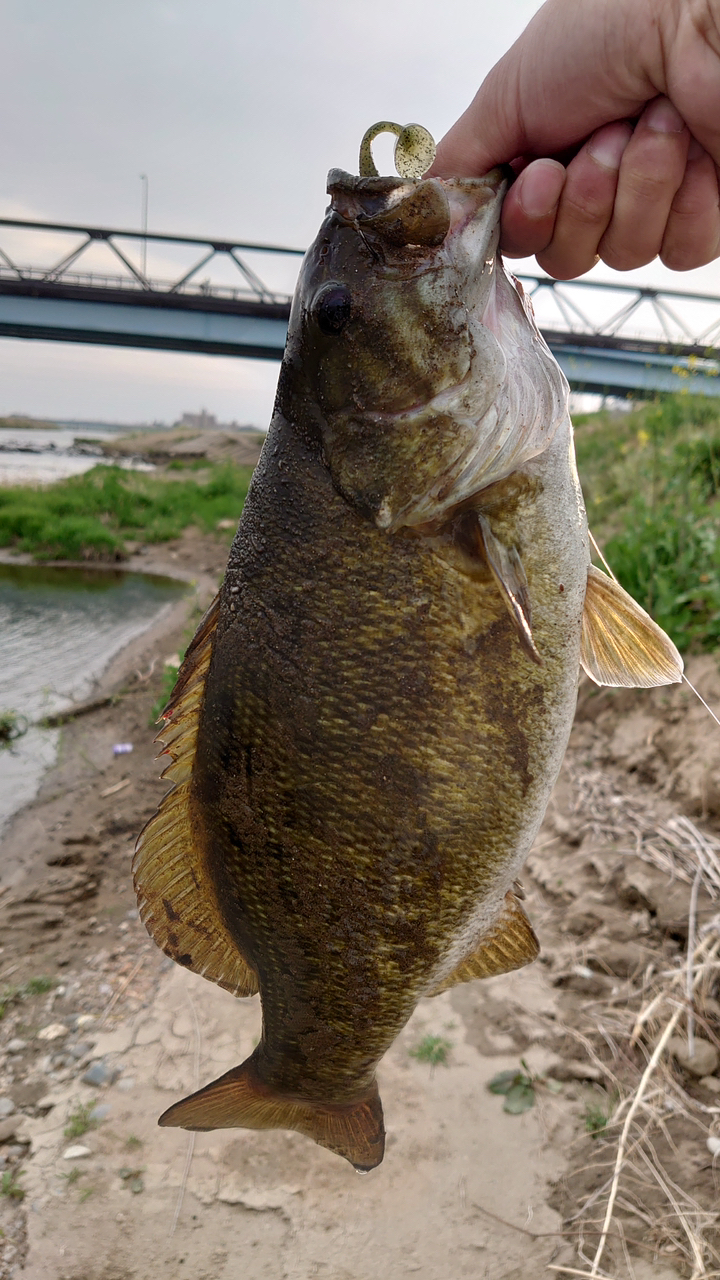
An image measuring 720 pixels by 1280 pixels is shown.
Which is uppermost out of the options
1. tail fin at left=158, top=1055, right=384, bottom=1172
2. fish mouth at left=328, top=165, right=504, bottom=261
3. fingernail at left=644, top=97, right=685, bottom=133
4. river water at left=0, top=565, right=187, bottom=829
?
fingernail at left=644, top=97, right=685, bottom=133

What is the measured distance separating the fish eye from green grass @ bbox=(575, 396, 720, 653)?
162 inches

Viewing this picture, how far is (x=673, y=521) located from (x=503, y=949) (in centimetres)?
459

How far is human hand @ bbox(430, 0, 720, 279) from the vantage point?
165 cm

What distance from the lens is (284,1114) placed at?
6.77 feet

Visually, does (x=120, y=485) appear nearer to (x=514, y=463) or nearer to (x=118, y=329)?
(x=118, y=329)

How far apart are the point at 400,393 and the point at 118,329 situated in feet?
55.6

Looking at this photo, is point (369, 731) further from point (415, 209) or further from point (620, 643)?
point (415, 209)

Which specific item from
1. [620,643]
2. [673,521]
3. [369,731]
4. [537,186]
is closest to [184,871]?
[369,731]

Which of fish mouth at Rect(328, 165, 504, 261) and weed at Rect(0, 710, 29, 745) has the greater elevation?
fish mouth at Rect(328, 165, 504, 261)

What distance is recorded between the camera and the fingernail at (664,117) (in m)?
1.73

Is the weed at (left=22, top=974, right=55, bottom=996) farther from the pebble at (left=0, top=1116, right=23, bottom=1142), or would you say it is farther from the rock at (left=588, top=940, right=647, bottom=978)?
the rock at (left=588, top=940, right=647, bottom=978)

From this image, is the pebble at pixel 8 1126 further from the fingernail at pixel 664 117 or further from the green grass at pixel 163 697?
the fingernail at pixel 664 117

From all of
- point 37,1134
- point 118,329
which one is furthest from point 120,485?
point 37,1134

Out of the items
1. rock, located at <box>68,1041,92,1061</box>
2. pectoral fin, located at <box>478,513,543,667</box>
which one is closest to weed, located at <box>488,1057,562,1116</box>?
rock, located at <box>68,1041,92,1061</box>
